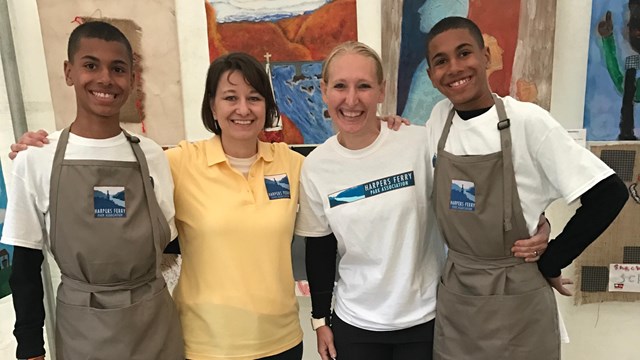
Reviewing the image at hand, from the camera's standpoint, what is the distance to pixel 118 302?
3.86 feet

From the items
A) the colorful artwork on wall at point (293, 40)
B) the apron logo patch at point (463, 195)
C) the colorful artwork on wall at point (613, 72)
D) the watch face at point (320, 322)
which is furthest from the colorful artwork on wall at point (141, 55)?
Result: the colorful artwork on wall at point (613, 72)

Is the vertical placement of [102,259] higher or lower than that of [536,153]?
lower

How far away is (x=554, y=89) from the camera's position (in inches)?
74.6

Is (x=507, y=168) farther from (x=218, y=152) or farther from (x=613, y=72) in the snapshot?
(x=613, y=72)

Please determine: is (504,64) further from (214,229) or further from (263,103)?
(214,229)

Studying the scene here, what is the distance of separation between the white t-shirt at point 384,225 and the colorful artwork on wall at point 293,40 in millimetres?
720

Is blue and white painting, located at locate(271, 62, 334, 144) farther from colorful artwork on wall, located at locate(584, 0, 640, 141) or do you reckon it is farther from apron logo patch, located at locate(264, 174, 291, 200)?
colorful artwork on wall, located at locate(584, 0, 640, 141)

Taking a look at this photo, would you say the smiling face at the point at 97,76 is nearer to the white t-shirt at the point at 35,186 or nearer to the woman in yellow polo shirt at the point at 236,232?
the white t-shirt at the point at 35,186

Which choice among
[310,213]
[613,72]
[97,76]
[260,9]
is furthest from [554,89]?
[97,76]

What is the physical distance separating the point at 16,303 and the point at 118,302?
252mm

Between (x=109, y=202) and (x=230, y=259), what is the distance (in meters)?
0.36

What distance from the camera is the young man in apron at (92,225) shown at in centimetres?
115

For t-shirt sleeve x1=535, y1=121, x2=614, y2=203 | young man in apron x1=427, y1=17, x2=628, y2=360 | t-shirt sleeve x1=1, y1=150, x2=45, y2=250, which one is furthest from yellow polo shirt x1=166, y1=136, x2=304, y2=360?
t-shirt sleeve x1=535, y1=121, x2=614, y2=203

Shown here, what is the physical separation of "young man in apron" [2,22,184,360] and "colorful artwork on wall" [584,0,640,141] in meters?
1.76
